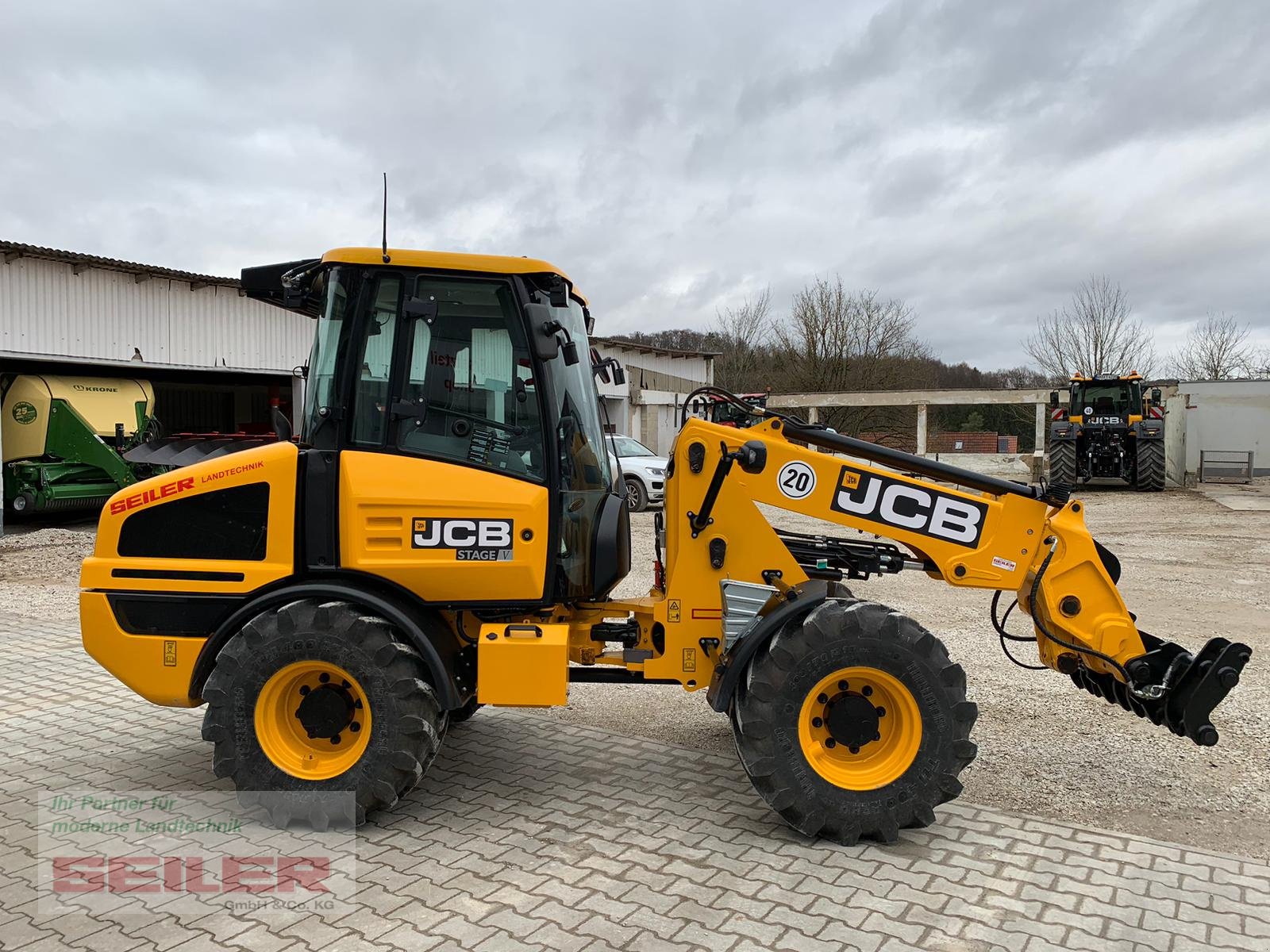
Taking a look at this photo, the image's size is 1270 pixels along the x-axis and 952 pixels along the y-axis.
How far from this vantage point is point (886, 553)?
14.9 ft

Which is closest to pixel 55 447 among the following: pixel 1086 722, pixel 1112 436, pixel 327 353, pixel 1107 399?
pixel 327 353

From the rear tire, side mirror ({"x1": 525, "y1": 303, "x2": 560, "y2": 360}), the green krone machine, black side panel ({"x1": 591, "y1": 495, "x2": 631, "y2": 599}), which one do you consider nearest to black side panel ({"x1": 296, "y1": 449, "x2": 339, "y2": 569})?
side mirror ({"x1": 525, "y1": 303, "x2": 560, "y2": 360})

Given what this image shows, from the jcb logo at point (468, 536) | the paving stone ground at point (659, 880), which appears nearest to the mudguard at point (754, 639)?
the paving stone ground at point (659, 880)

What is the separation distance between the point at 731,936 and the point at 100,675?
564 cm

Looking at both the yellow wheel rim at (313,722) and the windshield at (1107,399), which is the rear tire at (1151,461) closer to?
the windshield at (1107,399)

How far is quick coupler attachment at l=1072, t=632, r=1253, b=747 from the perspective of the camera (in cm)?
396

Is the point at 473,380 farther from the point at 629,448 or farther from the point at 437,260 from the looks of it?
the point at 629,448

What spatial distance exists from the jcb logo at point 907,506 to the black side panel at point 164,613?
287 cm

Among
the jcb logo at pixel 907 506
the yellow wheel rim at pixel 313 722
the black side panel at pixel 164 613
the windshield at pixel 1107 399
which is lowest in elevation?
the yellow wheel rim at pixel 313 722

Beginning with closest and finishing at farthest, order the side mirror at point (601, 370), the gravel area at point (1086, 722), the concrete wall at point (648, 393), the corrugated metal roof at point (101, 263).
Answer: the gravel area at point (1086, 722) < the side mirror at point (601, 370) < the corrugated metal roof at point (101, 263) < the concrete wall at point (648, 393)

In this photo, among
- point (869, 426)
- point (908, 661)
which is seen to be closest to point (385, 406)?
point (908, 661)

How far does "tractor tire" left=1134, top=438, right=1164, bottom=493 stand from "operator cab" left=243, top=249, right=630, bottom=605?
21.9 m

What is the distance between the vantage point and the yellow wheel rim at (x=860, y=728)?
4.04m

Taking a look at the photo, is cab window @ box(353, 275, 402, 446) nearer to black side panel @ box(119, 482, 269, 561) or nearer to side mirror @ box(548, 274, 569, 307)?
black side panel @ box(119, 482, 269, 561)
